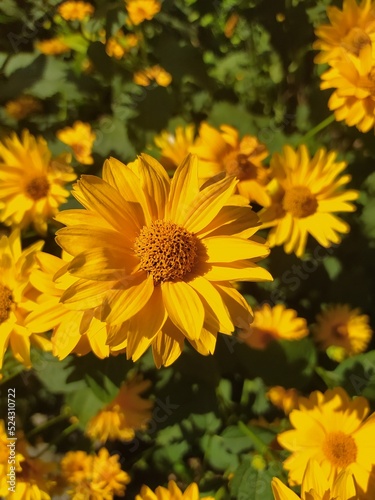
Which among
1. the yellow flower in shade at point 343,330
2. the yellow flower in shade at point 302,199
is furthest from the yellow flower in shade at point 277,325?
the yellow flower in shade at point 302,199

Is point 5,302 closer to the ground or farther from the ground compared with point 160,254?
closer to the ground

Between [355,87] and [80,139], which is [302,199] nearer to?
[355,87]

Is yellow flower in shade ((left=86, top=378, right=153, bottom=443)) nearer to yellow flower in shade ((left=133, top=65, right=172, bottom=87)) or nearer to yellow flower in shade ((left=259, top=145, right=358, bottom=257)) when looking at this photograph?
yellow flower in shade ((left=259, top=145, right=358, bottom=257))

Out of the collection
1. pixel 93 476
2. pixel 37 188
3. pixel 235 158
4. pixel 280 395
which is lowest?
Answer: pixel 93 476

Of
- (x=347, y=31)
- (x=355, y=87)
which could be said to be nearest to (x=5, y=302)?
(x=355, y=87)

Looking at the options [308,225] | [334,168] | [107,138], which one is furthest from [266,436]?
[107,138]

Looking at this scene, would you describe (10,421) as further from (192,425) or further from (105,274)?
(105,274)

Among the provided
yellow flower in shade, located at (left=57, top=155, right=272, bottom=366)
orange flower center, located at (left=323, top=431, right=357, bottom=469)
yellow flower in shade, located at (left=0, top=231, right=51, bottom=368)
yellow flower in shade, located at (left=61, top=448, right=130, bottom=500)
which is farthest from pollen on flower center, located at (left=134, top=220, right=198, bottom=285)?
yellow flower in shade, located at (left=61, top=448, right=130, bottom=500)
